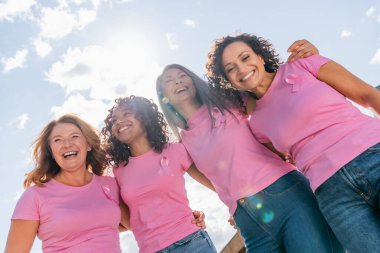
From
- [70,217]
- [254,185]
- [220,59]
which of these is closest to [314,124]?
[254,185]

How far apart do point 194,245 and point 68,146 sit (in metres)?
1.40

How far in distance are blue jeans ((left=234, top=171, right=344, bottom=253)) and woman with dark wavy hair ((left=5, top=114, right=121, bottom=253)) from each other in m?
1.14

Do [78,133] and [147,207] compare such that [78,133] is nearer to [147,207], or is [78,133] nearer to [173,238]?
[147,207]

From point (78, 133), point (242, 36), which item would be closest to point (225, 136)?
point (242, 36)

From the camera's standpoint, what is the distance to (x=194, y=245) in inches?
134

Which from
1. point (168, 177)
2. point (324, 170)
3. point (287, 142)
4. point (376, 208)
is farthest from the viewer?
point (168, 177)

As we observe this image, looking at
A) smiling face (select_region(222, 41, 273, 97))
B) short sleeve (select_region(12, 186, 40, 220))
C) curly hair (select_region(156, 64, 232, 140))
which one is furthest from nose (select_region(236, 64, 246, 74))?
short sleeve (select_region(12, 186, 40, 220))

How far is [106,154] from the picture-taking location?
159 inches

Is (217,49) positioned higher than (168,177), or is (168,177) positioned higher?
(217,49)

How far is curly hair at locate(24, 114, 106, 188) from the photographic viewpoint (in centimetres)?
349

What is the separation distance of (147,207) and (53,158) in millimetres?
975

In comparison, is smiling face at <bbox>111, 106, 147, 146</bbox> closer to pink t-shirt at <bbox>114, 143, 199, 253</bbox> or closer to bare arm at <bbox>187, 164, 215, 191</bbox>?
pink t-shirt at <bbox>114, 143, 199, 253</bbox>

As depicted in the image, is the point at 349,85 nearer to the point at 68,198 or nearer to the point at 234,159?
the point at 234,159

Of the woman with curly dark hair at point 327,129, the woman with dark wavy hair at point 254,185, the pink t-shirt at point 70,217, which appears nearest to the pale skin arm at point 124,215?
the pink t-shirt at point 70,217
